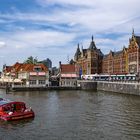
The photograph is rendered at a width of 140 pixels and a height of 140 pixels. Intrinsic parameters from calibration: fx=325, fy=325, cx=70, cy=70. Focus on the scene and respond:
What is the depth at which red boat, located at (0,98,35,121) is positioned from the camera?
43941 millimetres

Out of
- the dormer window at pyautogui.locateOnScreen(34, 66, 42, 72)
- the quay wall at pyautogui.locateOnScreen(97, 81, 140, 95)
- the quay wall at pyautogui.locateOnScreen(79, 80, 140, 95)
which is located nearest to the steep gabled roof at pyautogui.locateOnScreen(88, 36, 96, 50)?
the quay wall at pyautogui.locateOnScreen(79, 80, 140, 95)

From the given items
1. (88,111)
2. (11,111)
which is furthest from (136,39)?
(11,111)

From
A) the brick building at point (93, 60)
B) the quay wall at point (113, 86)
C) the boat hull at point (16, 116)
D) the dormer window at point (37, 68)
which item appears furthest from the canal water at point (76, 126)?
the brick building at point (93, 60)

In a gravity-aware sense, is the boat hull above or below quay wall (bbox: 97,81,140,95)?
below

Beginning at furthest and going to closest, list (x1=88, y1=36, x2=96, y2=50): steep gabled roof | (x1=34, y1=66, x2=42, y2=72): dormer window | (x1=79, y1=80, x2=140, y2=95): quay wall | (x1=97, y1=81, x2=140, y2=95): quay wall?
1. (x1=88, y1=36, x2=96, y2=50): steep gabled roof
2. (x1=34, y1=66, x2=42, y2=72): dormer window
3. (x1=79, y1=80, x2=140, y2=95): quay wall
4. (x1=97, y1=81, x2=140, y2=95): quay wall

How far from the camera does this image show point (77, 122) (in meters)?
42.4

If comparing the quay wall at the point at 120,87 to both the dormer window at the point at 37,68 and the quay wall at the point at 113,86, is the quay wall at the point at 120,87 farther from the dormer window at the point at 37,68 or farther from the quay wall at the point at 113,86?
the dormer window at the point at 37,68

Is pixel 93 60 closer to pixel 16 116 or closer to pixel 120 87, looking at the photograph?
pixel 120 87

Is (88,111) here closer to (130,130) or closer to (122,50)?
(130,130)

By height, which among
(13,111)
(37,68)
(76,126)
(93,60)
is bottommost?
(76,126)

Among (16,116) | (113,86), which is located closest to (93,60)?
(113,86)

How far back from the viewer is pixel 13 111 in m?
Answer: 46.2

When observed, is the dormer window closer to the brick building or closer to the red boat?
the brick building

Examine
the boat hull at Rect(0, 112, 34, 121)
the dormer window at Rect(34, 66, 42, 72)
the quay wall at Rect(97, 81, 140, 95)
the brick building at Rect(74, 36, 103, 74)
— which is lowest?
the boat hull at Rect(0, 112, 34, 121)
